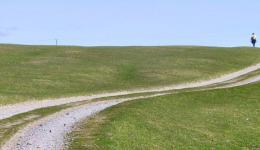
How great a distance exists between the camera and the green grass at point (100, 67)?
6556 cm

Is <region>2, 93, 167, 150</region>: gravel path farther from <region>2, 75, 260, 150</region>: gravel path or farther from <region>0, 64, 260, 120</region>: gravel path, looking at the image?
<region>0, 64, 260, 120</region>: gravel path

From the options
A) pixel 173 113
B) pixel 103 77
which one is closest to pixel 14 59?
pixel 103 77

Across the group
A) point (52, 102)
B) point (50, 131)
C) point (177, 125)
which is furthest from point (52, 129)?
point (52, 102)

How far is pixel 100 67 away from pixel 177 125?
4568 cm

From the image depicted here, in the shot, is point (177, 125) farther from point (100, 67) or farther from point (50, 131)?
point (100, 67)

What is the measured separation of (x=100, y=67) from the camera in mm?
84688

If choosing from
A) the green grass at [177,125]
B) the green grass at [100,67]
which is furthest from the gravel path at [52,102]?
the green grass at [177,125]

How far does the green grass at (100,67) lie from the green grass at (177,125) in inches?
551

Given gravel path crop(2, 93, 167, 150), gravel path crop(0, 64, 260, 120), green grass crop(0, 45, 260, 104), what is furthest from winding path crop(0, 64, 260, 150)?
green grass crop(0, 45, 260, 104)

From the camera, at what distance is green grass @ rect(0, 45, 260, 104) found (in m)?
65.6

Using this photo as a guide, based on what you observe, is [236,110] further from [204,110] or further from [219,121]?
[219,121]

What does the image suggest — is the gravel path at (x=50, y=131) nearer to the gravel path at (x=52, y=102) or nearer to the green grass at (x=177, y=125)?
the green grass at (x=177, y=125)

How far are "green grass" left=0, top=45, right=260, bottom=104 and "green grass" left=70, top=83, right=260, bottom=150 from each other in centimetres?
1400

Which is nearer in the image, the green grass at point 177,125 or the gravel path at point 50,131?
the gravel path at point 50,131
